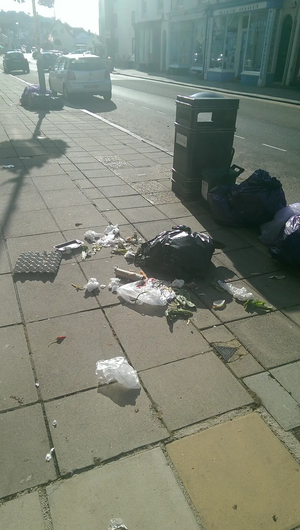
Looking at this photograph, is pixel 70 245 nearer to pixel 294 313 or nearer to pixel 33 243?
pixel 33 243

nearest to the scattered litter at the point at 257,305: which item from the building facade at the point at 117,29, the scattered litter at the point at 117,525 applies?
the scattered litter at the point at 117,525

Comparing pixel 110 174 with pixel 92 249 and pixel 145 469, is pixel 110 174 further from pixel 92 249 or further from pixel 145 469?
pixel 145 469

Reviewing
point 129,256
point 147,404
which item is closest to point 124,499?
point 147,404

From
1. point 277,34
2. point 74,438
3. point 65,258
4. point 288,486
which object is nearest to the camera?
point 288,486

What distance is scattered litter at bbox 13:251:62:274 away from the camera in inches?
154

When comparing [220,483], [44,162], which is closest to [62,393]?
[220,483]

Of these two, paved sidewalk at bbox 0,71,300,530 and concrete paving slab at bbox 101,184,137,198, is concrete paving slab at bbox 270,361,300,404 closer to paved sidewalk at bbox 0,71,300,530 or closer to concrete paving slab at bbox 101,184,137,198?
paved sidewalk at bbox 0,71,300,530

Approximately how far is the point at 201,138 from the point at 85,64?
1313 centimetres

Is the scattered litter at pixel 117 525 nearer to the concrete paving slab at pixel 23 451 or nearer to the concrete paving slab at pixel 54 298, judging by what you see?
the concrete paving slab at pixel 23 451

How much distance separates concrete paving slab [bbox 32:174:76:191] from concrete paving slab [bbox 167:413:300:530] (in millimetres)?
4894

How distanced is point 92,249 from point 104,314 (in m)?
1.26

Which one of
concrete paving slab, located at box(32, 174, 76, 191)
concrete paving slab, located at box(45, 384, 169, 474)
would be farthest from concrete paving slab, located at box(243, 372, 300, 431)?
concrete paving slab, located at box(32, 174, 76, 191)

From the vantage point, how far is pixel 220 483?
6.87 ft

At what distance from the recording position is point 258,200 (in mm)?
4754
